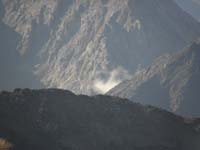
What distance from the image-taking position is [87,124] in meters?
57.1

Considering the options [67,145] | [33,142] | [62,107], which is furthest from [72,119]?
[33,142]

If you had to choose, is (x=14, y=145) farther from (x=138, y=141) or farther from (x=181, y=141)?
(x=181, y=141)

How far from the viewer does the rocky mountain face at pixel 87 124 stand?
51600 mm

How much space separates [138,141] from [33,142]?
13542mm

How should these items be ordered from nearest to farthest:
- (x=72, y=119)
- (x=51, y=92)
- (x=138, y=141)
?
(x=138, y=141) → (x=72, y=119) → (x=51, y=92)

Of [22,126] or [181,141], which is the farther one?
[181,141]

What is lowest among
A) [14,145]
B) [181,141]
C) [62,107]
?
[14,145]

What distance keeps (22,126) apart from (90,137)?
323 inches

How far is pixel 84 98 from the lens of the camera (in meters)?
64.1

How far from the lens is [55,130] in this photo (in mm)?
53719

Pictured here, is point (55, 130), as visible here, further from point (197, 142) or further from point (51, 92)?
point (197, 142)

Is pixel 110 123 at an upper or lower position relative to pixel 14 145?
upper

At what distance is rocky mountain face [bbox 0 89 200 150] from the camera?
169 feet

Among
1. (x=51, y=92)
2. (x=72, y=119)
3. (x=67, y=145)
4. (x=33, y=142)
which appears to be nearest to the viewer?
(x=33, y=142)
